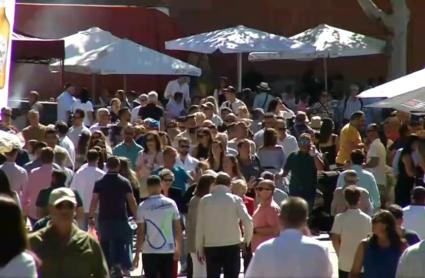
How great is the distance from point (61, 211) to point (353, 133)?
36.8 feet

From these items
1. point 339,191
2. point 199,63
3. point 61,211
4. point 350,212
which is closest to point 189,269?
point 339,191

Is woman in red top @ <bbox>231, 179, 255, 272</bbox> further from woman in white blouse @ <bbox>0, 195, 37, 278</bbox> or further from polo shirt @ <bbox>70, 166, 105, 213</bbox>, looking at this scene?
woman in white blouse @ <bbox>0, 195, 37, 278</bbox>

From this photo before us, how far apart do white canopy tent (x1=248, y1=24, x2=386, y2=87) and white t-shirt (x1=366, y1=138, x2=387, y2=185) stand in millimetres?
12166

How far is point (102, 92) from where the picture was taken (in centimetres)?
3303

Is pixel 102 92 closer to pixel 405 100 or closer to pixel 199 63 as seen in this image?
pixel 199 63

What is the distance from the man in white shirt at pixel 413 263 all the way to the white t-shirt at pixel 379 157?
892cm

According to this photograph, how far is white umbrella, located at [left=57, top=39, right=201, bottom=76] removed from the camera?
27.8 meters

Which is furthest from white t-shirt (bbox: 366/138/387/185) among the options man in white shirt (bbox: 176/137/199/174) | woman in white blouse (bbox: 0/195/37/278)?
woman in white blouse (bbox: 0/195/37/278)

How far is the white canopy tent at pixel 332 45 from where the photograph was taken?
31061mm

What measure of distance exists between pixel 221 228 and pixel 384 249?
9.69 feet

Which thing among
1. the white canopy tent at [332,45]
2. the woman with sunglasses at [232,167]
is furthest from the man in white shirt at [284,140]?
the white canopy tent at [332,45]

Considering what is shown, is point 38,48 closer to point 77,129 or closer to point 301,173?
point 77,129

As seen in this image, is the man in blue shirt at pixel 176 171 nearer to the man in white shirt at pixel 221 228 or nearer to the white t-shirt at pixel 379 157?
the man in white shirt at pixel 221 228

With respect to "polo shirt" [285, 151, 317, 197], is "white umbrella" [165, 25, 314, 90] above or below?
above
